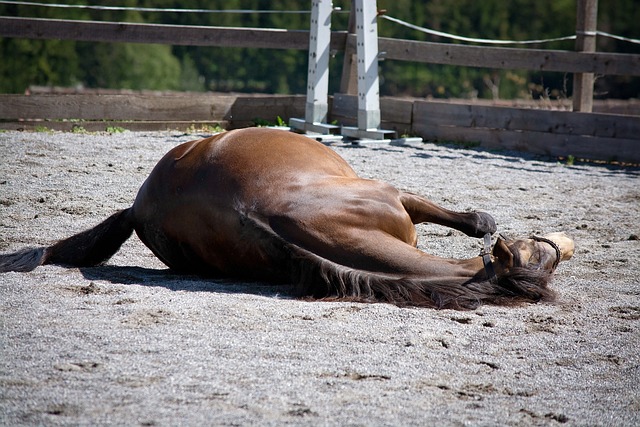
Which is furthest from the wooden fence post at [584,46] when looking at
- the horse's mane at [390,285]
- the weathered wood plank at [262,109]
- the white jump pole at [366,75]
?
the horse's mane at [390,285]

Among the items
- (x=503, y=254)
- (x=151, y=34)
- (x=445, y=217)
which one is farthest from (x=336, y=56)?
(x=503, y=254)

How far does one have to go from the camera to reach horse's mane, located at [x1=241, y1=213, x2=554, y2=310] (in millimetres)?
3740

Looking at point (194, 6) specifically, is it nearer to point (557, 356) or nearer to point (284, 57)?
point (284, 57)

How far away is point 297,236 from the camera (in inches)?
150

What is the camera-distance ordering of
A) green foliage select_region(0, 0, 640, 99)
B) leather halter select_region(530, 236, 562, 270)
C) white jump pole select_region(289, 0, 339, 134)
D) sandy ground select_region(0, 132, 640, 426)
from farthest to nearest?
green foliage select_region(0, 0, 640, 99) < white jump pole select_region(289, 0, 339, 134) < leather halter select_region(530, 236, 562, 270) < sandy ground select_region(0, 132, 640, 426)

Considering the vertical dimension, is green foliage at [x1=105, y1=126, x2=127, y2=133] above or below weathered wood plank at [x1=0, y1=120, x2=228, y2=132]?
below

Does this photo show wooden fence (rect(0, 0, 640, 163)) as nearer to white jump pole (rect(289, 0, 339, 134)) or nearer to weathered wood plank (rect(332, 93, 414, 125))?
weathered wood plank (rect(332, 93, 414, 125))

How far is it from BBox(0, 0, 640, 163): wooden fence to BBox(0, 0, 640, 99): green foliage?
9.52 m

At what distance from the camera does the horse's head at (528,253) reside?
3773 mm

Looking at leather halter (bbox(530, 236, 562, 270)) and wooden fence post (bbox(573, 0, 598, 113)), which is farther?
wooden fence post (bbox(573, 0, 598, 113))

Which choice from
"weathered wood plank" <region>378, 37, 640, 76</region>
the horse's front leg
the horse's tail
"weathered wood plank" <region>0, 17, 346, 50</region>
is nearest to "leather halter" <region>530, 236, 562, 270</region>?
the horse's front leg

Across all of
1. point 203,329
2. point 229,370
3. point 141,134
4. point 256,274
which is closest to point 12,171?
point 141,134

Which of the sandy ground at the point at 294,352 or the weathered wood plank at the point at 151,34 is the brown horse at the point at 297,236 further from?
the weathered wood plank at the point at 151,34

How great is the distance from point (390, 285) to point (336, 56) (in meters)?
16.8
